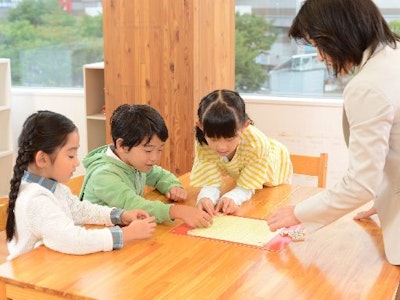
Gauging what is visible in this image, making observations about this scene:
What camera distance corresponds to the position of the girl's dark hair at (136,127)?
76.9 inches

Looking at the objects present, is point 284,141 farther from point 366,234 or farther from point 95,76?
point 366,234

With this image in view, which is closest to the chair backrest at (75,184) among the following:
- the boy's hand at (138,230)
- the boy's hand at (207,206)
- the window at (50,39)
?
the boy's hand at (207,206)

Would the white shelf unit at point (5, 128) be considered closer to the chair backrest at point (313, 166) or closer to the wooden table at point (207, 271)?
the chair backrest at point (313, 166)

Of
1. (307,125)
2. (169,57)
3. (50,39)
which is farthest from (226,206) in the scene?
(50,39)

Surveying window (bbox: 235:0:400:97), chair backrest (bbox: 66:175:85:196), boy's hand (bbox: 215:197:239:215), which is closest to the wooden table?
boy's hand (bbox: 215:197:239:215)

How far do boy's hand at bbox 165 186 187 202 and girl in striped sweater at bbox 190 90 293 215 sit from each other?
2.6 inches

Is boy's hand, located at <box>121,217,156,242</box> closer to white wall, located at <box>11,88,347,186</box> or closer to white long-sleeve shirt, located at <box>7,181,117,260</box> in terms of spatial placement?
white long-sleeve shirt, located at <box>7,181,117,260</box>

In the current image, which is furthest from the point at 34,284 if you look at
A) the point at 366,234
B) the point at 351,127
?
the point at 366,234

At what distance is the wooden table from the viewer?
4.27 feet

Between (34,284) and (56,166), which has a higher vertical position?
(56,166)

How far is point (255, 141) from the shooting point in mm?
→ 2148

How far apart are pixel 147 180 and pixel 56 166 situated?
60cm

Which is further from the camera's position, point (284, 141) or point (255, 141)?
point (284, 141)

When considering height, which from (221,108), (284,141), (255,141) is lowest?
(284,141)
